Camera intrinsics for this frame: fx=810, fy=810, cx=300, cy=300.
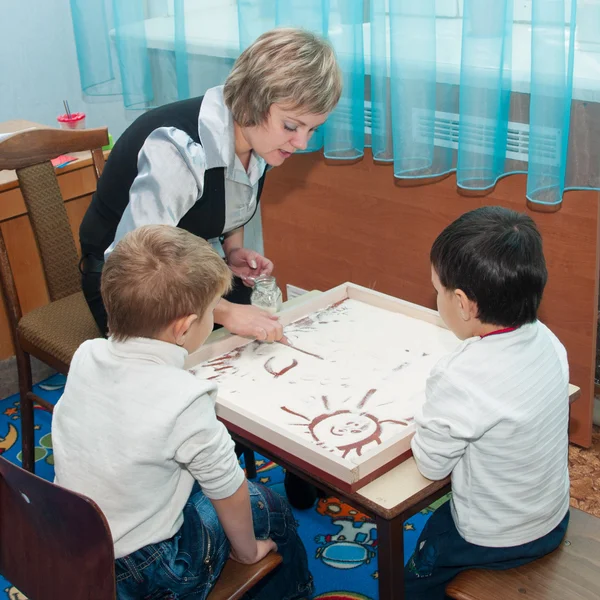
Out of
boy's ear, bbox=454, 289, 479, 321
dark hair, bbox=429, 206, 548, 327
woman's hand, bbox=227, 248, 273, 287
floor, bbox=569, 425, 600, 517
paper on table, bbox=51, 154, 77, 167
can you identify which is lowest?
floor, bbox=569, 425, 600, 517

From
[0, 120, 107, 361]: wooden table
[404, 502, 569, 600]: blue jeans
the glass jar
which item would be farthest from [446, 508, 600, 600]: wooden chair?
[0, 120, 107, 361]: wooden table

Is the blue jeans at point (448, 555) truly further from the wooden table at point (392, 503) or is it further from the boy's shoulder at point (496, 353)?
the boy's shoulder at point (496, 353)

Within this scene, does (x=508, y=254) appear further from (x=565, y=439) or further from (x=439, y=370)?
(x=565, y=439)

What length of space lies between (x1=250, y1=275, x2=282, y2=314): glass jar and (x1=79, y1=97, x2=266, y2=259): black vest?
0.19m

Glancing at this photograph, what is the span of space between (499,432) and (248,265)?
950 mm

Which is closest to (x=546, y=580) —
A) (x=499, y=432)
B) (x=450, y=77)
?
(x=499, y=432)

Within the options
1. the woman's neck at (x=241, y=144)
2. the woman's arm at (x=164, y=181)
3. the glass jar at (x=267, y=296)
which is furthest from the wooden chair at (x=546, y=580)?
the woman's neck at (x=241, y=144)

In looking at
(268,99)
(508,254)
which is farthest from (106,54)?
(508,254)

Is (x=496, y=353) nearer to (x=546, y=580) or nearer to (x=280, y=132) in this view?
(x=546, y=580)

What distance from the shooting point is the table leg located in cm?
114

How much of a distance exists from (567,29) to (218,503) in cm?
137

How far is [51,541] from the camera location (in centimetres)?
106

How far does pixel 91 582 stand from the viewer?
1.02m

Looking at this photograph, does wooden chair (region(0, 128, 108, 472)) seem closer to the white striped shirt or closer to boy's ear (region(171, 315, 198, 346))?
boy's ear (region(171, 315, 198, 346))
